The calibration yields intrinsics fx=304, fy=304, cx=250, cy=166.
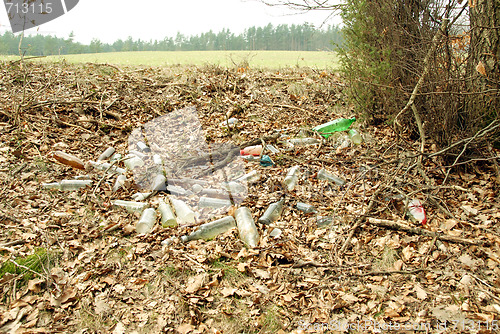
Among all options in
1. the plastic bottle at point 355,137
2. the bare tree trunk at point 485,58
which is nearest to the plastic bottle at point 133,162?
the plastic bottle at point 355,137

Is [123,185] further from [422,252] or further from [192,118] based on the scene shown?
[422,252]

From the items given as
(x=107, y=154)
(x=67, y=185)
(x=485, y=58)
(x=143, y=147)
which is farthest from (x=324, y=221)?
(x=107, y=154)

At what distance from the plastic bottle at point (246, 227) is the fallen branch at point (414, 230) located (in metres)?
1.11

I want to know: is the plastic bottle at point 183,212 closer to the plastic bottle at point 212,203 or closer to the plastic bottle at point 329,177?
the plastic bottle at point 212,203

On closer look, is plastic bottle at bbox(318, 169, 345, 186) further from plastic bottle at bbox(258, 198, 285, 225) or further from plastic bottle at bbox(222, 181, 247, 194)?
plastic bottle at bbox(222, 181, 247, 194)

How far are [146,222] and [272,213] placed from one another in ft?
4.18

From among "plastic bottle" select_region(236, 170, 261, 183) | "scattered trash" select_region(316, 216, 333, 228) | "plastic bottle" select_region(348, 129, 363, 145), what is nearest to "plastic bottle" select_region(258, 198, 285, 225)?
"scattered trash" select_region(316, 216, 333, 228)

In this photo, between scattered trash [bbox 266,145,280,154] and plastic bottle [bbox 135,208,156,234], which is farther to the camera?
scattered trash [bbox 266,145,280,154]

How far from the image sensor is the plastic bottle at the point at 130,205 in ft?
10.8

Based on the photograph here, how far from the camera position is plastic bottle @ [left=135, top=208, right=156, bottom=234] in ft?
9.89

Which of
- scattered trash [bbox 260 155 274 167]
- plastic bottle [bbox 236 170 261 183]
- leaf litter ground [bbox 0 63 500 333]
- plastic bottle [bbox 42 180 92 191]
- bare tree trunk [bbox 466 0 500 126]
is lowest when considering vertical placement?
leaf litter ground [bbox 0 63 500 333]

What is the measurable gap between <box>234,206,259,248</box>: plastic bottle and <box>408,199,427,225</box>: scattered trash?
151 cm

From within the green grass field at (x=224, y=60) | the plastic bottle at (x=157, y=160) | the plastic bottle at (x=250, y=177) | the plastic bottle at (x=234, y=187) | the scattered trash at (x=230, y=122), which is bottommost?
the plastic bottle at (x=234, y=187)

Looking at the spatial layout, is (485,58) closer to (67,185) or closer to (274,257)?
(274,257)
